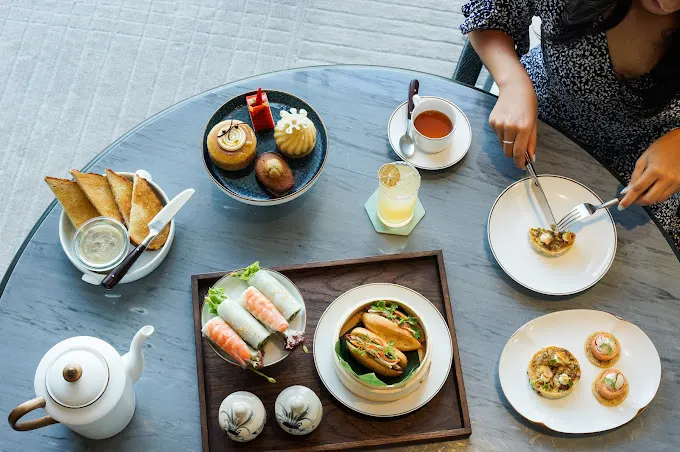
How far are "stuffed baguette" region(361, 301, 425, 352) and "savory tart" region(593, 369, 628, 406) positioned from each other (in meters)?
0.38

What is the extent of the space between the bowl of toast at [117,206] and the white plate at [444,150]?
0.54m

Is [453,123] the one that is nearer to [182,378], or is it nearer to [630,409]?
[630,409]

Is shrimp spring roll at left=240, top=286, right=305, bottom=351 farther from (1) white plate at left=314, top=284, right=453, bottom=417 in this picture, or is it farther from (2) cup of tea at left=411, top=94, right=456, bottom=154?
(2) cup of tea at left=411, top=94, right=456, bottom=154

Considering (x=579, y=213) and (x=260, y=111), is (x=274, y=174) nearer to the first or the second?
(x=260, y=111)

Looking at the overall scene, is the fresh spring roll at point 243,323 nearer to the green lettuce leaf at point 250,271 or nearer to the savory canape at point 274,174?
the green lettuce leaf at point 250,271

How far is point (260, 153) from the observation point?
146 centimetres

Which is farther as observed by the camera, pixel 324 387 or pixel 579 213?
pixel 579 213

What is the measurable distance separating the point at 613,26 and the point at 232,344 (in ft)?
3.40

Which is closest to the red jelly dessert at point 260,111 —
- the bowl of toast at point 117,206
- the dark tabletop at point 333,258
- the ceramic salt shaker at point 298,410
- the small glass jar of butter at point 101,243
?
the dark tabletop at point 333,258

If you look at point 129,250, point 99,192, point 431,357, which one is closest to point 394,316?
point 431,357

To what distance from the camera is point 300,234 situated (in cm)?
143

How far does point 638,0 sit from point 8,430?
1550 millimetres

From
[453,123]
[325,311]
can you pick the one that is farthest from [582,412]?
[453,123]

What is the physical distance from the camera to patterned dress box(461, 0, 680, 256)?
1.43 m
